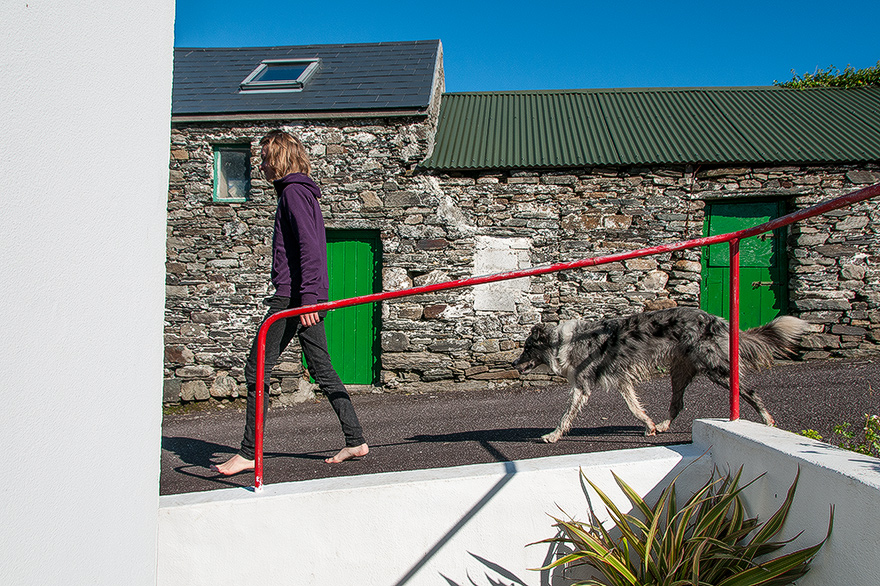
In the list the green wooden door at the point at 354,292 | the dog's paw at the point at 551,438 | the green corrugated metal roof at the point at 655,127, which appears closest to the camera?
the dog's paw at the point at 551,438

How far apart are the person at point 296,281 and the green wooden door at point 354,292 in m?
4.59

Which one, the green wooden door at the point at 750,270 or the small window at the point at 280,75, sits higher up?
the small window at the point at 280,75

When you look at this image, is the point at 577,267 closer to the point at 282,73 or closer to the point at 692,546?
the point at 692,546

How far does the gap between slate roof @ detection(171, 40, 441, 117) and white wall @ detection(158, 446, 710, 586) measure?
21.5ft

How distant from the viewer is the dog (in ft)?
13.3

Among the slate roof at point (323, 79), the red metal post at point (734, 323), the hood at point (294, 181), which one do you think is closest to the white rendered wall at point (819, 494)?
the red metal post at point (734, 323)

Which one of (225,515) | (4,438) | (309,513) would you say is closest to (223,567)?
(225,515)

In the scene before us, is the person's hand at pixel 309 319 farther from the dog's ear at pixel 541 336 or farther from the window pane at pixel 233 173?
the window pane at pixel 233 173

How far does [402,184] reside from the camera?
7848mm

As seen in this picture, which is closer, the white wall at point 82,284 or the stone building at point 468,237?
the white wall at point 82,284

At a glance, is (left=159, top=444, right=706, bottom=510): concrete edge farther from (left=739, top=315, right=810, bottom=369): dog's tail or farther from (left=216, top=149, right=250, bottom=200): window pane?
(left=216, top=149, right=250, bottom=200): window pane

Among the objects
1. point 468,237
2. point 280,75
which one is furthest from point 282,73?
point 468,237

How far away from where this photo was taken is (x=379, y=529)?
2.29 metres

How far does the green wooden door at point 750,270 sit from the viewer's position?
805 centimetres
